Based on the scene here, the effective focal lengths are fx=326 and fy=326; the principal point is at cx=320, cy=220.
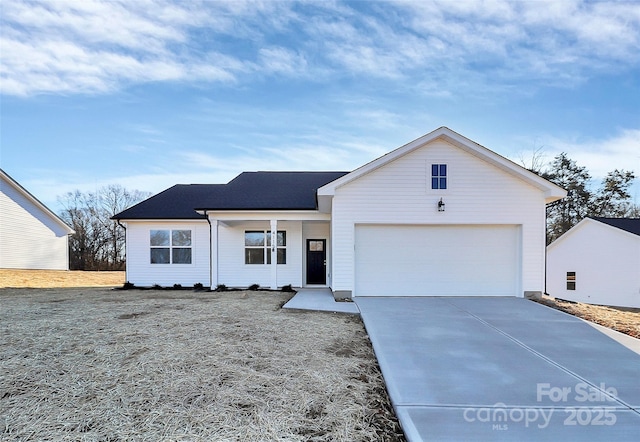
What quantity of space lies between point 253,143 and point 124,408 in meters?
16.2

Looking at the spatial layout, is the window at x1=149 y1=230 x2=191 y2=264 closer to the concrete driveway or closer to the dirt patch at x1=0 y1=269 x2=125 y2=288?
the dirt patch at x1=0 y1=269 x2=125 y2=288

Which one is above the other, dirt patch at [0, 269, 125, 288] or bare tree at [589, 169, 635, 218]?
bare tree at [589, 169, 635, 218]

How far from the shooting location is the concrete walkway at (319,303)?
851 centimetres

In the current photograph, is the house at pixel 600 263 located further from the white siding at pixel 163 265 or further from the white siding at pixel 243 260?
the white siding at pixel 163 265

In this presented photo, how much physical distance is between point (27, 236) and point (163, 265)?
1327 cm

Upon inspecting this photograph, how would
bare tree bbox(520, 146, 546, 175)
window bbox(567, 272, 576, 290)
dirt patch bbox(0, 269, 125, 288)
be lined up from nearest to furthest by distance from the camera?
dirt patch bbox(0, 269, 125, 288) → window bbox(567, 272, 576, 290) → bare tree bbox(520, 146, 546, 175)

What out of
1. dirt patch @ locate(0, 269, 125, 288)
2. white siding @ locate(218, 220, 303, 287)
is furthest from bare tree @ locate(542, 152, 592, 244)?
dirt patch @ locate(0, 269, 125, 288)

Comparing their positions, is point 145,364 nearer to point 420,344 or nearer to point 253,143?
point 420,344

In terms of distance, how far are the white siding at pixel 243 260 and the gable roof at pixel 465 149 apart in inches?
154

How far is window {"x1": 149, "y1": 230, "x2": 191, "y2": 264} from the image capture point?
13672 mm

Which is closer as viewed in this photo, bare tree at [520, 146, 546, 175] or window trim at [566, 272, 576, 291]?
window trim at [566, 272, 576, 291]

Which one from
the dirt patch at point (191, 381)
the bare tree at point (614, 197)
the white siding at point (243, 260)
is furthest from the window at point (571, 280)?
the dirt patch at point (191, 381)

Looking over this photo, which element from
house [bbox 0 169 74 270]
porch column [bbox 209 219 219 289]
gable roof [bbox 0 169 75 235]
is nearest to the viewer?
porch column [bbox 209 219 219 289]

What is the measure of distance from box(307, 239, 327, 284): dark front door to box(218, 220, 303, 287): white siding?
58 centimetres
